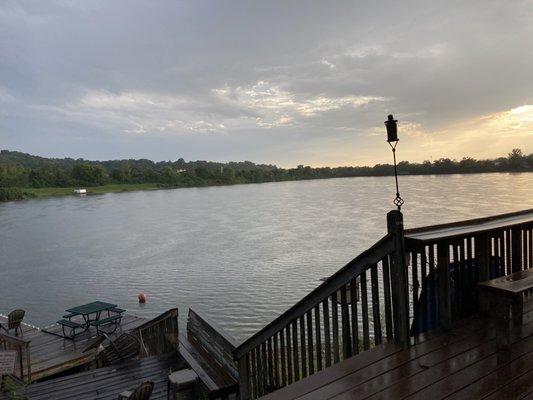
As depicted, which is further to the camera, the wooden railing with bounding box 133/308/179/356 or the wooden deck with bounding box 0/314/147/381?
the wooden deck with bounding box 0/314/147/381

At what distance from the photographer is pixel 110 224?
4544cm

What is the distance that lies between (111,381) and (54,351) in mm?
4354

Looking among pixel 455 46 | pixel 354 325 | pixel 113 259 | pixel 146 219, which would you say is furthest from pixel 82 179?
pixel 354 325

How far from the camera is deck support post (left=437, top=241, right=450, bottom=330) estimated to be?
2899 mm

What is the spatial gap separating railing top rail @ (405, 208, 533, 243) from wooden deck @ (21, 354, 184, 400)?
15.3 ft

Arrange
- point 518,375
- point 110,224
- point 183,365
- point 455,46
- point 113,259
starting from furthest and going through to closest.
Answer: point 110,224 → point 113,259 → point 455,46 → point 183,365 → point 518,375

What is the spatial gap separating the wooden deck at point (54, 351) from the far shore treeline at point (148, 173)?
71.0 m

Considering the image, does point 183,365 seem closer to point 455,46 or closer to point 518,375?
point 518,375

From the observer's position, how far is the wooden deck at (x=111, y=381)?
18.8 ft

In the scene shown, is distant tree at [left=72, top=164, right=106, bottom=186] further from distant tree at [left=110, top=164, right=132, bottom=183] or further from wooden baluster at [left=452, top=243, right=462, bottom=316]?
wooden baluster at [left=452, top=243, right=462, bottom=316]

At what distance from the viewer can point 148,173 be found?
433 feet

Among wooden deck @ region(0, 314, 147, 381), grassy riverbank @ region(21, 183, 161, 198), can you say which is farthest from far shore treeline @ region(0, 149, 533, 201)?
wooden deck @ region(0, 314, 147, 381)

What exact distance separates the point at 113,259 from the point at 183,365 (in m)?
21.7

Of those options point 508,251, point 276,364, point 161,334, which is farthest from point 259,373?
point 161,334
